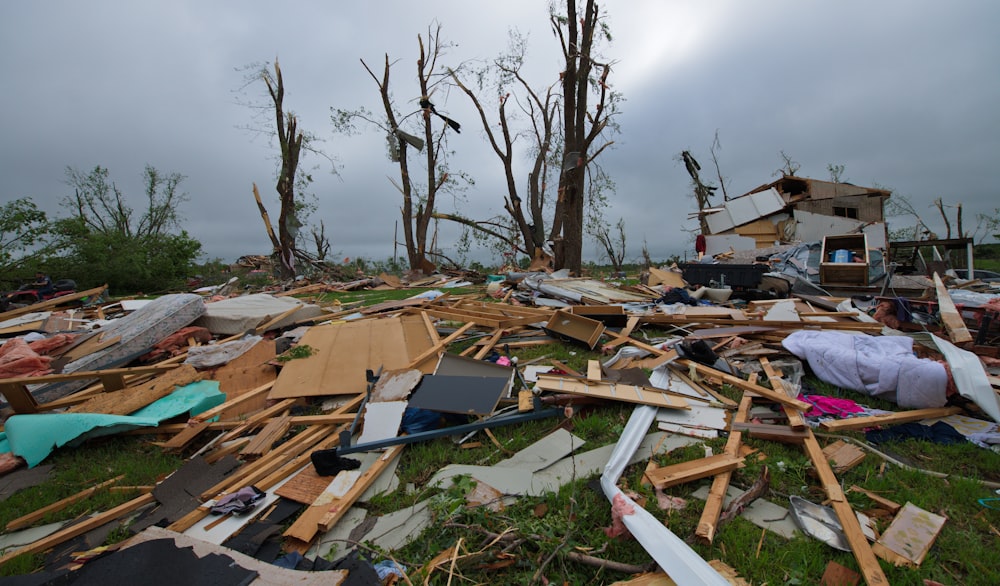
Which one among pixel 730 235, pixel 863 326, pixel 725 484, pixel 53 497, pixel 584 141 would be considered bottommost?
pixel 53 497

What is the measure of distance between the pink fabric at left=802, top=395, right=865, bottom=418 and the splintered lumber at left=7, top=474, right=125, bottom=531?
534 cm

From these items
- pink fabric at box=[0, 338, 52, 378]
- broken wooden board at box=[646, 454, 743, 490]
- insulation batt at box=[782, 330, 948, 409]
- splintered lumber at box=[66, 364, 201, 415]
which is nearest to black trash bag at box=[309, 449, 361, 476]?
broken wooden board at box=[646, 454, 743, 490]

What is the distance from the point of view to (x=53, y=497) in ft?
8.46

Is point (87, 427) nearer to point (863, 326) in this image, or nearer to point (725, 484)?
point (725, 484)

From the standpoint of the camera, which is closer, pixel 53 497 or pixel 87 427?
pixel 53 497

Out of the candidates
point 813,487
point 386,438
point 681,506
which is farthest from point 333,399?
point 813,487

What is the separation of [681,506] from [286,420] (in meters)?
3.15

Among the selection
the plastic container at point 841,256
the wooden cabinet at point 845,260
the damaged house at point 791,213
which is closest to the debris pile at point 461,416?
the wooden cabinet at point 845,260

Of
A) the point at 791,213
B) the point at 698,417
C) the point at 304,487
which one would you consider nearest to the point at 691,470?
the point at 698,417

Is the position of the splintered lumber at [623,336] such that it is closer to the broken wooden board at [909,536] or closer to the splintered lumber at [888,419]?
the splintered lumber at [888,419]

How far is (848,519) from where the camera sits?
192cm

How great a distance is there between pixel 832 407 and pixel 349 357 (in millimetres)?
4764

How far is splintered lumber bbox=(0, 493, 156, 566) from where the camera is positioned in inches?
81.6

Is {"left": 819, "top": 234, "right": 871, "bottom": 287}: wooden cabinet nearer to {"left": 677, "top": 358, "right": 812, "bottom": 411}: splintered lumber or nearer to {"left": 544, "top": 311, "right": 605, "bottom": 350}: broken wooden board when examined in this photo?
{"left": 544, "top": 311, "right": 605, "bottom": 350}: broken wooden board
